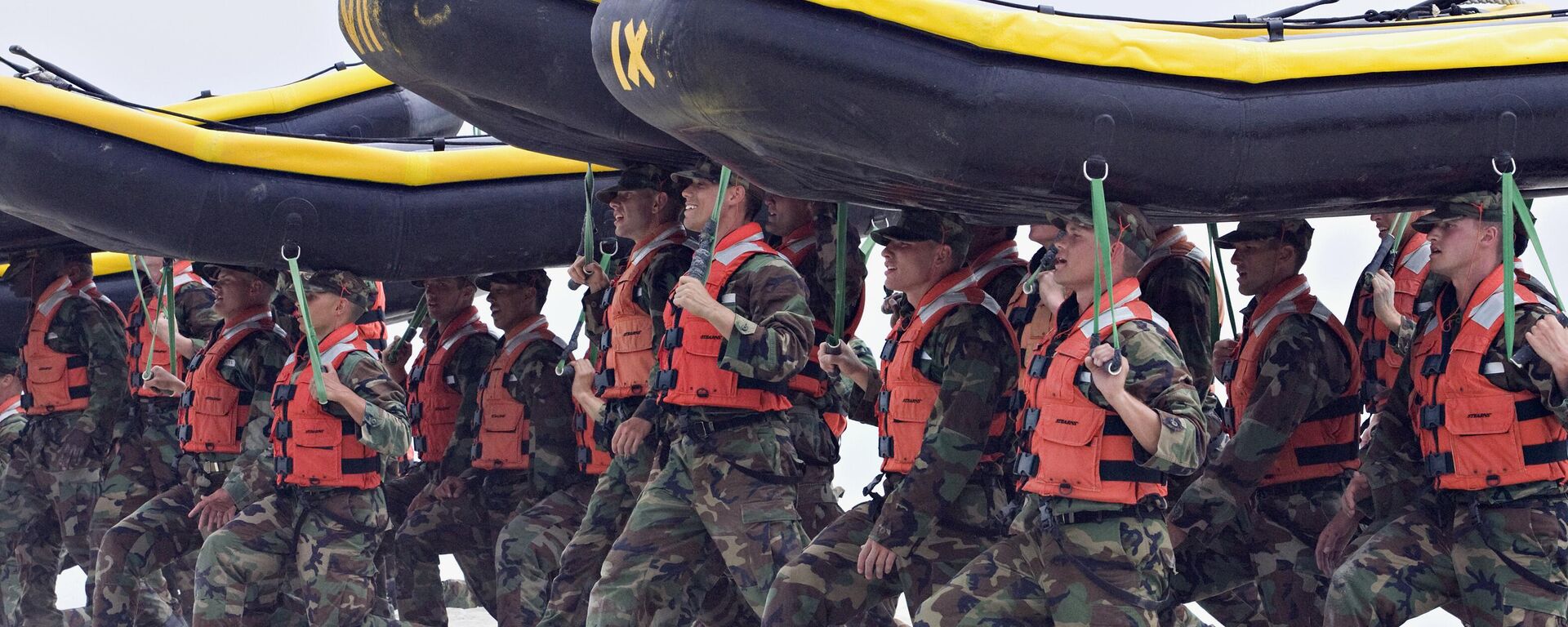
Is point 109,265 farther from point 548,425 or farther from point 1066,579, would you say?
point 1066,579

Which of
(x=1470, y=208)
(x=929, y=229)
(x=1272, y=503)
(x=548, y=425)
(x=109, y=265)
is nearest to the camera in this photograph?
(x=1470, y=208)

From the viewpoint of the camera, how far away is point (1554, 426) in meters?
4.95

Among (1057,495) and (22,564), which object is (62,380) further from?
(1057,495)

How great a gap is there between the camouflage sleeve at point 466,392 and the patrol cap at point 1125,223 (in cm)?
325

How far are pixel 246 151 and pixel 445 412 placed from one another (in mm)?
1445

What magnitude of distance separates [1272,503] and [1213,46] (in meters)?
1.61

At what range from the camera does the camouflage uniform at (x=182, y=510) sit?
296 inches

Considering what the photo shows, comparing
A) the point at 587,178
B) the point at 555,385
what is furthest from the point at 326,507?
the point at 587,178

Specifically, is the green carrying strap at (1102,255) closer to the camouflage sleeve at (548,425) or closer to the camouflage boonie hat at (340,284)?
the camouflage sleeve at (548,425)

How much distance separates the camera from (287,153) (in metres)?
6.95

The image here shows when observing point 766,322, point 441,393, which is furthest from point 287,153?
point 766,322

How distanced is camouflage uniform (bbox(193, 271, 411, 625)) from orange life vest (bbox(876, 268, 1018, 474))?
1894mm

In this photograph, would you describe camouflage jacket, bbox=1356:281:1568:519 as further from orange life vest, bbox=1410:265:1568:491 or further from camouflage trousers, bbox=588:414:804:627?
camouflage trousers, bbox=588:414:804:627

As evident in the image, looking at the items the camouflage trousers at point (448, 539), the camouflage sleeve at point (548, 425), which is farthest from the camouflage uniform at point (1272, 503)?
the camouflage trousers at point (448, 539)
